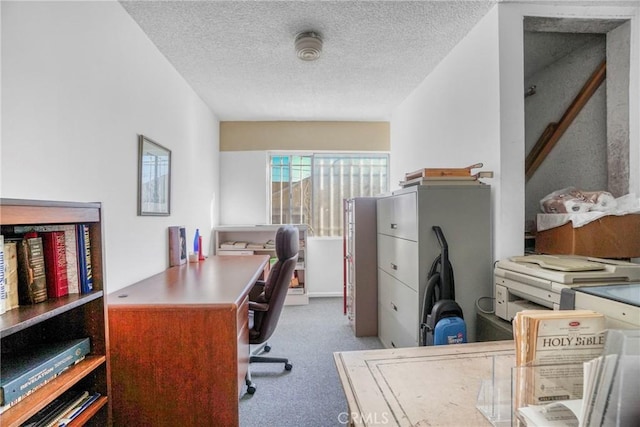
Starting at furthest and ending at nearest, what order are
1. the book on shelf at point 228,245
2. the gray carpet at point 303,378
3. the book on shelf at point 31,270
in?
the book on shelf at point 228,245
the gray carpet at point 303,378
the book on shelf at point 31,270

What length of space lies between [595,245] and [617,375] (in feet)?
5.28

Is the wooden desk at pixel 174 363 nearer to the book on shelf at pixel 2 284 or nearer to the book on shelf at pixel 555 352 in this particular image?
the book on shelf at pixel 2 284

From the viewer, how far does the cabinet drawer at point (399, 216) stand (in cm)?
207

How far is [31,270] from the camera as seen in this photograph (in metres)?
1.01

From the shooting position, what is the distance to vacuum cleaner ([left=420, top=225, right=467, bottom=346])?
1.71m

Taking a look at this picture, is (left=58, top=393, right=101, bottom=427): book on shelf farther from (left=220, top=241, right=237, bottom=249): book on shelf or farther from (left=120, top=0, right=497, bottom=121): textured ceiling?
(left=220, top=241, right=237, bottom=249): book on shelf

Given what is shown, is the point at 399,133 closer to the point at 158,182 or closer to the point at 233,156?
the point at 233,156

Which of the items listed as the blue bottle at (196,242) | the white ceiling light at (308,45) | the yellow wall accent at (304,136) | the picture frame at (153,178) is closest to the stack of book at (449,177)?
the white ceiling light at (308,45)

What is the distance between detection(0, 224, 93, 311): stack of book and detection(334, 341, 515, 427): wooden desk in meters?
1.01

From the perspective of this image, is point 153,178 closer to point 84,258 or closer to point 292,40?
point 84,258

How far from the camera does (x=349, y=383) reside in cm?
93

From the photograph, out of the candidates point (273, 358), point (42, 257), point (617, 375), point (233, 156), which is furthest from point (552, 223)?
point (233, 156)

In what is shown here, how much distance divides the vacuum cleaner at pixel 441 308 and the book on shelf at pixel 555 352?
40.8 inches

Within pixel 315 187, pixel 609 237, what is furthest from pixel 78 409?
pixel 315 187
